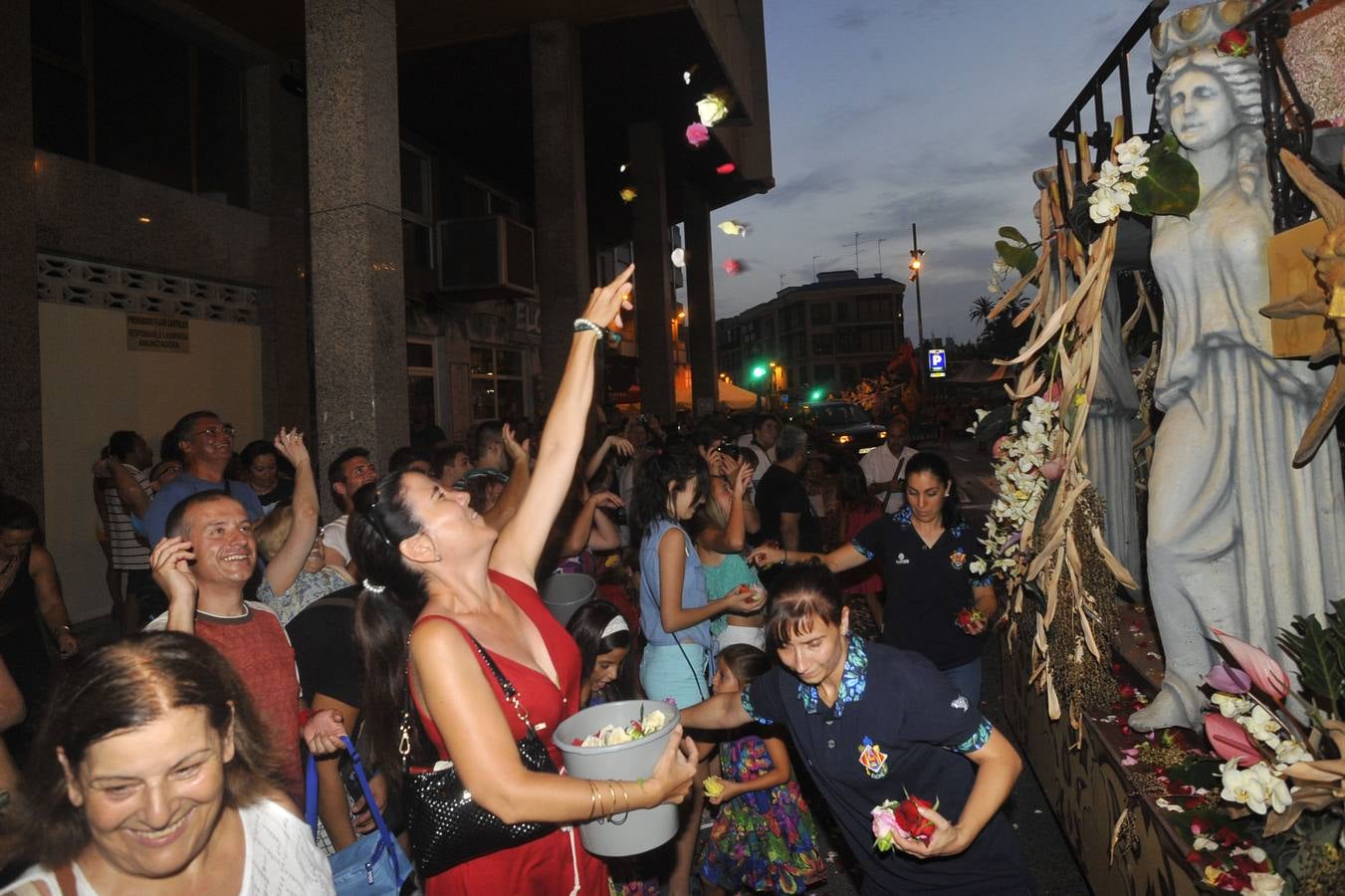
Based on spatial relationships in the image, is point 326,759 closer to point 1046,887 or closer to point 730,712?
point 730,712

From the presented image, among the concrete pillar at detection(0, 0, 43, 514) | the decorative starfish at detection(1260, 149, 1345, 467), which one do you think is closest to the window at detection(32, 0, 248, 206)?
the concrete pillar at detection(0, 0, 43, 514)

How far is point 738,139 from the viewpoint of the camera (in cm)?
2464

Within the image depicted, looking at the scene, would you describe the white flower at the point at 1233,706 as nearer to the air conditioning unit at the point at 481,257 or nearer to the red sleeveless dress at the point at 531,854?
the red sleeveless dress at the point at 531,854

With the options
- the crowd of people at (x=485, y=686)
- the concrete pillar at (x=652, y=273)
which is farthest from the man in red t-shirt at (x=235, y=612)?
the concrete pillar at (x=652, y=273)

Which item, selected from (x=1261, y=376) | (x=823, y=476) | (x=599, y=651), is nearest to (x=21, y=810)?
(x=599, y=651)

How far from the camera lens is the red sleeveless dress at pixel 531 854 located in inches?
89.2

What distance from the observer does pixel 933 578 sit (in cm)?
464

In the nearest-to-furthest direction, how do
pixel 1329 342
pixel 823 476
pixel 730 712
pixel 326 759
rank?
pixel 1329 342 → pixel 730 712 → pixel 326 759 → pixel 823 476

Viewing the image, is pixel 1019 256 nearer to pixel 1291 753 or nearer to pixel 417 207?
pixel 1291 753

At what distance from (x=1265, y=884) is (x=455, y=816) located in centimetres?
216

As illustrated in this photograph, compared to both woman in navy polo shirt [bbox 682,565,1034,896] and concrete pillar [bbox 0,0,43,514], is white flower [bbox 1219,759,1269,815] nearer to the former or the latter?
woman in navy polo shirt [bbox 682,565,1034,896]

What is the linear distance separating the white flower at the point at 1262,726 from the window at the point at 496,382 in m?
16.4

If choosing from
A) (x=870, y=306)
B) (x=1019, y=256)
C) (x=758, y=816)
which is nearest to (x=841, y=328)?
(x=870, y=306)

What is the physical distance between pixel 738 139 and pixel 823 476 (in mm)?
→ 16223
